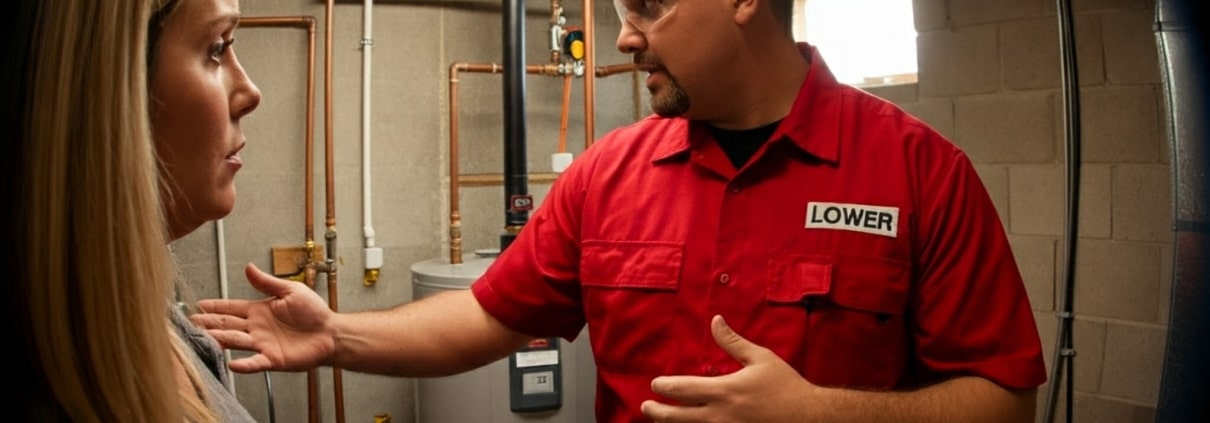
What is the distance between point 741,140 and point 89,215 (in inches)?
40.4

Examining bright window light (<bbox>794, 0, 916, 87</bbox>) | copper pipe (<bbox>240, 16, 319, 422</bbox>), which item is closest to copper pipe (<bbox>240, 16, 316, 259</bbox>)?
copper pipe (<bbox>240, 16, 319, 422</bbox>)

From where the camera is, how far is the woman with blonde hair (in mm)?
578

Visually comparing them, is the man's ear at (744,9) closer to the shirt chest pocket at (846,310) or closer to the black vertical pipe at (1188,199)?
the shirt chest pocket at (846,310)

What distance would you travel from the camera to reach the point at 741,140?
1.43m

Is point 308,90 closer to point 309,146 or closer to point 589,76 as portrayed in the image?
point 309,146

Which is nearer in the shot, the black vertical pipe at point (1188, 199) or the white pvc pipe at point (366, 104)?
the black vertical pipe at point (1188, 199)

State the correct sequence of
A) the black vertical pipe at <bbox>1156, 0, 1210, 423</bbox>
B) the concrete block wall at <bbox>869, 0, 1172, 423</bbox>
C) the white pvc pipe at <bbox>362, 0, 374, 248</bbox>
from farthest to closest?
the white pvc pipe at <bbox>362, 0, 374, 248</bbox>, the concrete block wall at <bbox>869, 0, 1172, 423</bbox>, the black vertical pipe at <bbox>1156, 0, 1210, 423</bbox>

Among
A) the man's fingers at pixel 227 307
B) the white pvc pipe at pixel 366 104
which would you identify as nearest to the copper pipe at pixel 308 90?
the white pvc pipe at pixel 366 104

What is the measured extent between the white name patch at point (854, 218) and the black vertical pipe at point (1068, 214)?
88cm

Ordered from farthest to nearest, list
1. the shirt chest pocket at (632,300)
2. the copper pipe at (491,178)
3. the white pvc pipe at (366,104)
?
the copper pipe at (491,178)
the white pvc pipe at (366,104)
the shirt chest pocket at (632,300)

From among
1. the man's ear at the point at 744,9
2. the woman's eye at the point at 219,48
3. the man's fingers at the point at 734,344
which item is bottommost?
the man's fingers at the point at 734,344

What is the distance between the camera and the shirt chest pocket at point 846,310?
127 cm

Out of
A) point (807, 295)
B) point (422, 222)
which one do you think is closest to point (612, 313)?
point (807, 295)

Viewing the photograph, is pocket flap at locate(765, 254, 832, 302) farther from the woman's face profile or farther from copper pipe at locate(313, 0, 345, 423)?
copper pipe at locate(313, 0, 345, 423)
